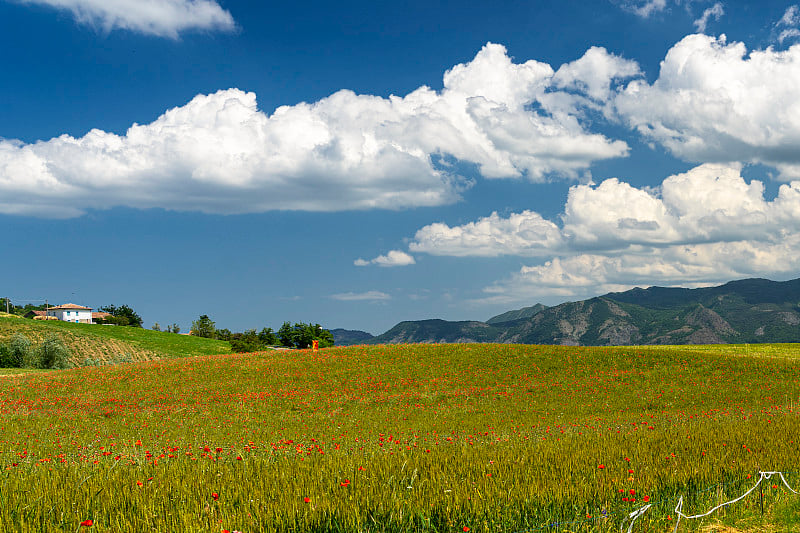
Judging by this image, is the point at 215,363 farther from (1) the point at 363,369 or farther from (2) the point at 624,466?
(2) the point at 624,466

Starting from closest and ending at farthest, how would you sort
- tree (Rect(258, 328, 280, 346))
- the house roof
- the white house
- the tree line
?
the tree line
tree (Rect(258, 328, 280, 346))
the white house
the house roof

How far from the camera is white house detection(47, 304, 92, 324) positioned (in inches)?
7170

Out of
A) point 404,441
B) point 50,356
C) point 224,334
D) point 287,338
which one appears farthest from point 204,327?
point 404,441

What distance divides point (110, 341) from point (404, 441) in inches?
3069

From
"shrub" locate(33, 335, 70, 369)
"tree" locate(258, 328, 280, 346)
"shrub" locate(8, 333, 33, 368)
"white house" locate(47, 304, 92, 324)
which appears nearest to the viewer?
"shrub" locate(8, 333, 33, 368)

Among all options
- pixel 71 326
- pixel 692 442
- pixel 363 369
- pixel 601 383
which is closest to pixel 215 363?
pixel 363 369

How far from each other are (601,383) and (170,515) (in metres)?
29.3

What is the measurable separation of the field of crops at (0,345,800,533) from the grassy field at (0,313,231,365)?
38.3 m

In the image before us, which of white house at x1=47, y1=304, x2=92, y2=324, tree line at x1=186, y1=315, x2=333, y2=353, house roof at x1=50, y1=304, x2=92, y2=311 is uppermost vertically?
house roof at x1=50, y1=304, x2=92, y2=311

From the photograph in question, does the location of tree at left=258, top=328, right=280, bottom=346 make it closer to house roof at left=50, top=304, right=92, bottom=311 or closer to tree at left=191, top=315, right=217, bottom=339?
tree at left=191, top=315, right=217, bottom=339

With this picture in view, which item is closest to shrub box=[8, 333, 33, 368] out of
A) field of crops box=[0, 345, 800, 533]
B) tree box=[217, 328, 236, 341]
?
field of crops box=[0, 345, 800, 533]

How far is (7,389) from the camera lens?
110 ft

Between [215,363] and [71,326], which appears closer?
[215,363]

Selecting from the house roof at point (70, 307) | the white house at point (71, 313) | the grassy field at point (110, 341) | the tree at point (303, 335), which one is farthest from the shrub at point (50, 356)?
the house roof at point (70, 307)
